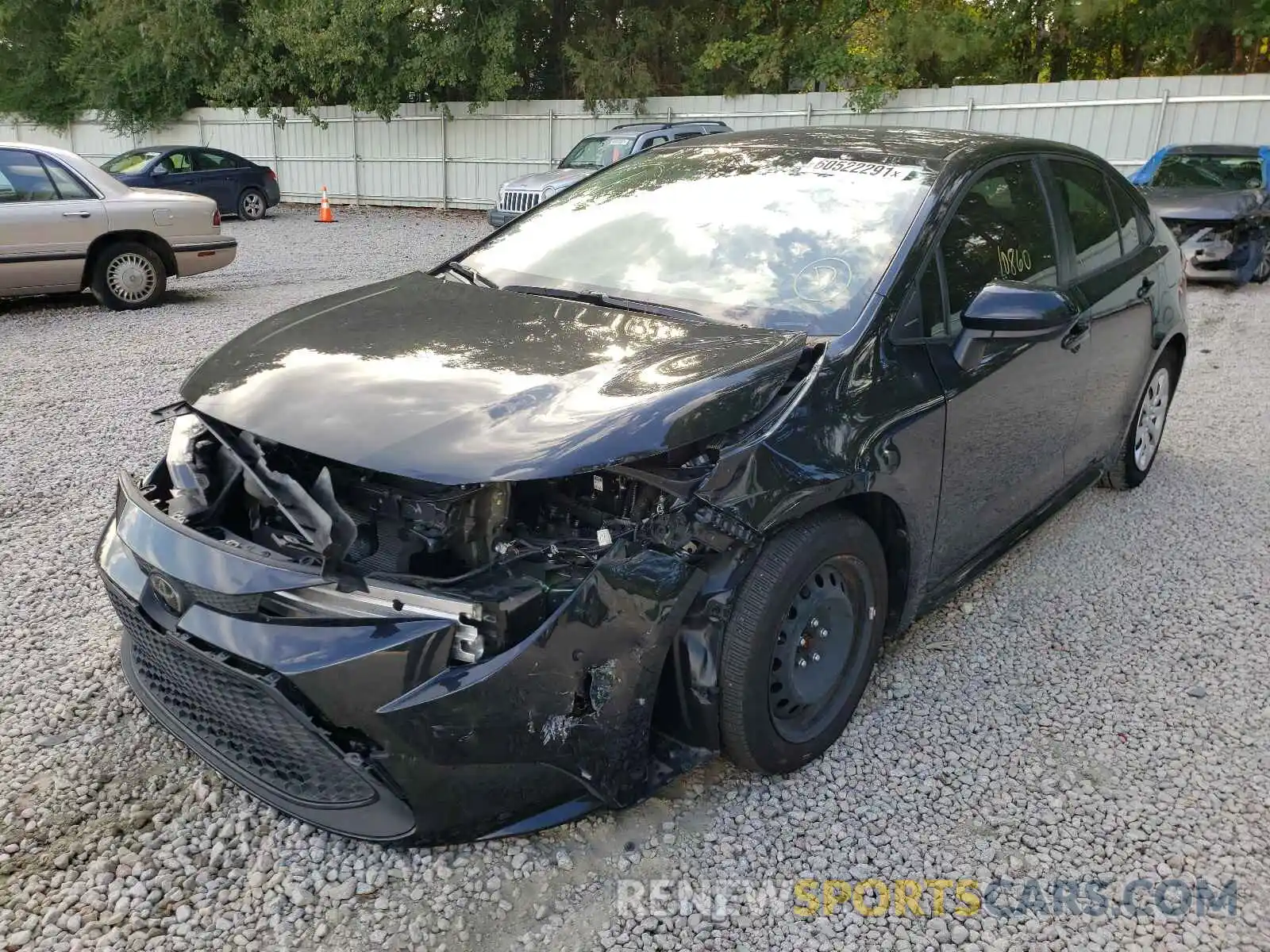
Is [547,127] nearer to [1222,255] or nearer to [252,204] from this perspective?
[252,204]

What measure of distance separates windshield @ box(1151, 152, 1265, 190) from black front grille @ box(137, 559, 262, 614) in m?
12.2

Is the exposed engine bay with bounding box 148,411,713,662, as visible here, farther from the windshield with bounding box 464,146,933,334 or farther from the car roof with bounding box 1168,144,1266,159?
the car roof with bounding box 1168,144,1266,159

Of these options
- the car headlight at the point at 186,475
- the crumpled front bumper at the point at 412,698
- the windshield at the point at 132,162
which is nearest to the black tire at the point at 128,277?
the car headlight at the point at 186,475

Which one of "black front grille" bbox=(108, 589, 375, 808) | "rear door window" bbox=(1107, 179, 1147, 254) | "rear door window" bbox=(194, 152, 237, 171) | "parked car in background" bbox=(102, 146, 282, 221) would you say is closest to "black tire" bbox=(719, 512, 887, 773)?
"black front grille" bbox=(108, 589, 375, 808)

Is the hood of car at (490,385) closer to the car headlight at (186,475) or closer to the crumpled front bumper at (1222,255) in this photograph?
the car headlight at (186,475)

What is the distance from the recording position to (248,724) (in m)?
2.30

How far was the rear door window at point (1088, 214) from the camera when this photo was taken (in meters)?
3.90

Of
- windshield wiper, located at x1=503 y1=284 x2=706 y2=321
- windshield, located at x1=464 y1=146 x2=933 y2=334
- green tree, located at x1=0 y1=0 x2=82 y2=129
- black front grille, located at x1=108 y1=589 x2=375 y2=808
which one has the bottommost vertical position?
black front grille, located at x1=108 y1=589 x2=375 y2=808

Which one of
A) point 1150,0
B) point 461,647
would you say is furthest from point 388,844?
point 1150,0

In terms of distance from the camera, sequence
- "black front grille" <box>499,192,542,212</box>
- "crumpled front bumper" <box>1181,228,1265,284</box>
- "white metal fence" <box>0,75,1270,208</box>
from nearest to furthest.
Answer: "crumpled front bumper" <box>1181,228,1265,284</box>, "black front grille" <box>499,192,542,212</box>, "white metal fence" <box>0,75,1270,208</box>

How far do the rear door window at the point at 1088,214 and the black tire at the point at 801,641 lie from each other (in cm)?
182

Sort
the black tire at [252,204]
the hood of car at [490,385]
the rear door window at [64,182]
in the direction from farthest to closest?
the black tire at [252,204], the rear door window at [64,182], the hood of car at [490,385]

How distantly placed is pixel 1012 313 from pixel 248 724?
2402mm

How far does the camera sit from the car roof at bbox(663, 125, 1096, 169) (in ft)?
11.3
